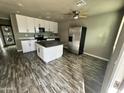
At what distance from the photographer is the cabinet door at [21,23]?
161 inches

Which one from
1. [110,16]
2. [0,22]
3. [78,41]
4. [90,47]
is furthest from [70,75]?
[0,22]

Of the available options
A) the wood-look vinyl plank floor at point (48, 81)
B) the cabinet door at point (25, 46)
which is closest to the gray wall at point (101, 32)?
the wood-look vinyl plank floor at point (48, 81)

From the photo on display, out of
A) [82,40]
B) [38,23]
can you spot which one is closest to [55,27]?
[38,23]

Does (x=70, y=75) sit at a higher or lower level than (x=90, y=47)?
lower

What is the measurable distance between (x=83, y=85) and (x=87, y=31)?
10.9ft

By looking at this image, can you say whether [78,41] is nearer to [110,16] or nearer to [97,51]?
[97,51]

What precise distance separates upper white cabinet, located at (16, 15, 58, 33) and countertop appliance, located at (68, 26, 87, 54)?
260cm

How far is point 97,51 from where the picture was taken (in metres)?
3.82

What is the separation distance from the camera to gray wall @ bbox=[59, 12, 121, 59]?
10.1ft

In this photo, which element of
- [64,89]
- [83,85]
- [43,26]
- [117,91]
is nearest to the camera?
[117,91]

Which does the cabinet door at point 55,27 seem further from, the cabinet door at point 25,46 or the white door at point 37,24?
the cabinet door at point 25,46

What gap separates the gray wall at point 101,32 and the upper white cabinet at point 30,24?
2787 millimetres

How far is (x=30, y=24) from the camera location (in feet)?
15.3

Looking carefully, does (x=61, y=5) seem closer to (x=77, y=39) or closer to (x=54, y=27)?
(x=77, y=39)
